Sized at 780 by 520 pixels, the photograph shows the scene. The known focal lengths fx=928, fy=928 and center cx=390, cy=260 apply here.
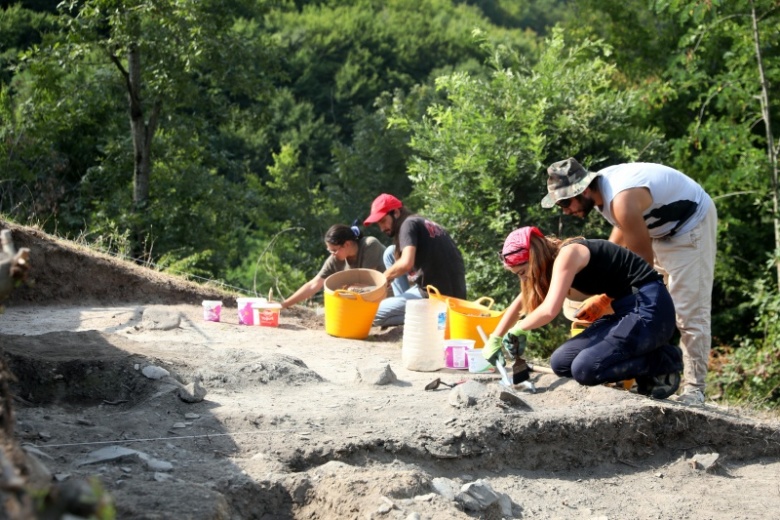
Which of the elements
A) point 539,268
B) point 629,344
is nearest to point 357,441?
point 539,268

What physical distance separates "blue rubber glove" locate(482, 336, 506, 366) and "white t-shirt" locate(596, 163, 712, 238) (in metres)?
1.10

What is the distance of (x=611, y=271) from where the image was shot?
17.0 feet

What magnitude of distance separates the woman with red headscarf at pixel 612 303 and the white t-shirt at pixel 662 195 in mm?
422

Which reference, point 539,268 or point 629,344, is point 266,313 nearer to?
point 539,268

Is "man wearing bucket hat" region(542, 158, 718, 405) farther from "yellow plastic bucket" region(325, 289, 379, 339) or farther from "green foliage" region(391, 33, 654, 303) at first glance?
"green foliage" region(391, 33, 654, 303)

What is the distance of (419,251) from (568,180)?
214 centimetres

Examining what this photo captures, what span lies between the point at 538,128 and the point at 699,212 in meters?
4.57

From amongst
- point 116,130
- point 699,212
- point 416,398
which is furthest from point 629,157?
point 116,130

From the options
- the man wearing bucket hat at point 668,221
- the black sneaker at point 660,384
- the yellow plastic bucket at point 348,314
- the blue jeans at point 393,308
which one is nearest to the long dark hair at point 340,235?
the blue jeans at point 393,308

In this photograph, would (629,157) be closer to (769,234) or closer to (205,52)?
(769,234)

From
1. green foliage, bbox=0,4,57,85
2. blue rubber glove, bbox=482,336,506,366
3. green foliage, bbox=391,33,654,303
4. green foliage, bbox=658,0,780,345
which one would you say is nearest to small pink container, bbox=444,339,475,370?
blue rubber glove, bbox=482,336,506,366

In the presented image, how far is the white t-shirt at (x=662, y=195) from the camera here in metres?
5.50

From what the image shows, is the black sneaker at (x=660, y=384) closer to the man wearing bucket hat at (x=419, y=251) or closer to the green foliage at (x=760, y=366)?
the man wearing bucket hat at (x=419, y=251)

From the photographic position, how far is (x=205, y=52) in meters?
13.2
